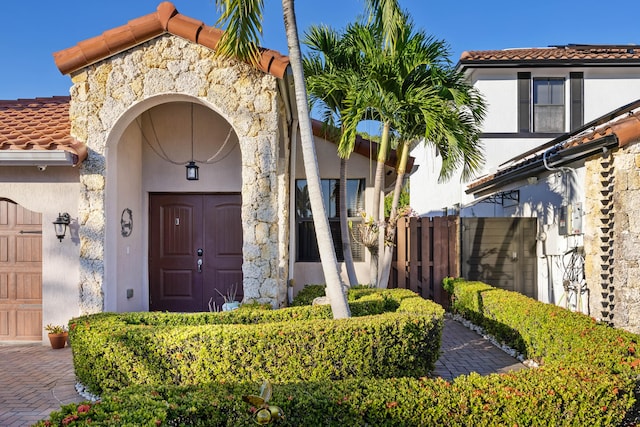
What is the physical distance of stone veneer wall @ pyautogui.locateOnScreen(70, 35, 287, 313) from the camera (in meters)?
6.91

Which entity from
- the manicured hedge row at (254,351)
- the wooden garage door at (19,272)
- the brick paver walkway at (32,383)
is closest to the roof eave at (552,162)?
the manicured hedge row at (254,351)

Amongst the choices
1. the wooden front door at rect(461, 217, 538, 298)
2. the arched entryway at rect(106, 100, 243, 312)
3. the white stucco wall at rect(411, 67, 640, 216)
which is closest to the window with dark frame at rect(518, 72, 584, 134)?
the white stucco wall at rect(411, 67, 640, 216)

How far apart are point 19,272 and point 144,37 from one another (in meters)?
4.53

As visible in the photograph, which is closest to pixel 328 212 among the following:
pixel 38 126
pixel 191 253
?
pixel 191 253

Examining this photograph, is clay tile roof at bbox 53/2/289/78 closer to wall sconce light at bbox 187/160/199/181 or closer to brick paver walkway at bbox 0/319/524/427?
wall sconce light at bbox 187/160/199/181

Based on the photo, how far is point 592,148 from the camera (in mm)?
6434

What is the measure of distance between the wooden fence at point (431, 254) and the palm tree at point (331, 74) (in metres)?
2.49

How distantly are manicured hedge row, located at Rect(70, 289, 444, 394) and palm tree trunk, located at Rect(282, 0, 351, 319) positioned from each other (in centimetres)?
47

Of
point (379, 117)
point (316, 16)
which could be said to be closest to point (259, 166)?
point (379, 117)

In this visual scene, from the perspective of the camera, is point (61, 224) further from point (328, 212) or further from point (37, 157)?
point (328, 212)

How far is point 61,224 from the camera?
24.1 feet

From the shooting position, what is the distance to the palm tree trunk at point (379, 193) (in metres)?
8.45

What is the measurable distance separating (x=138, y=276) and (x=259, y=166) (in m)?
3.49

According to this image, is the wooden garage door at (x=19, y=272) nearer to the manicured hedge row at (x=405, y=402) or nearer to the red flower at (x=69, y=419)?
the manicured hedge row at (x=405, y=402)
